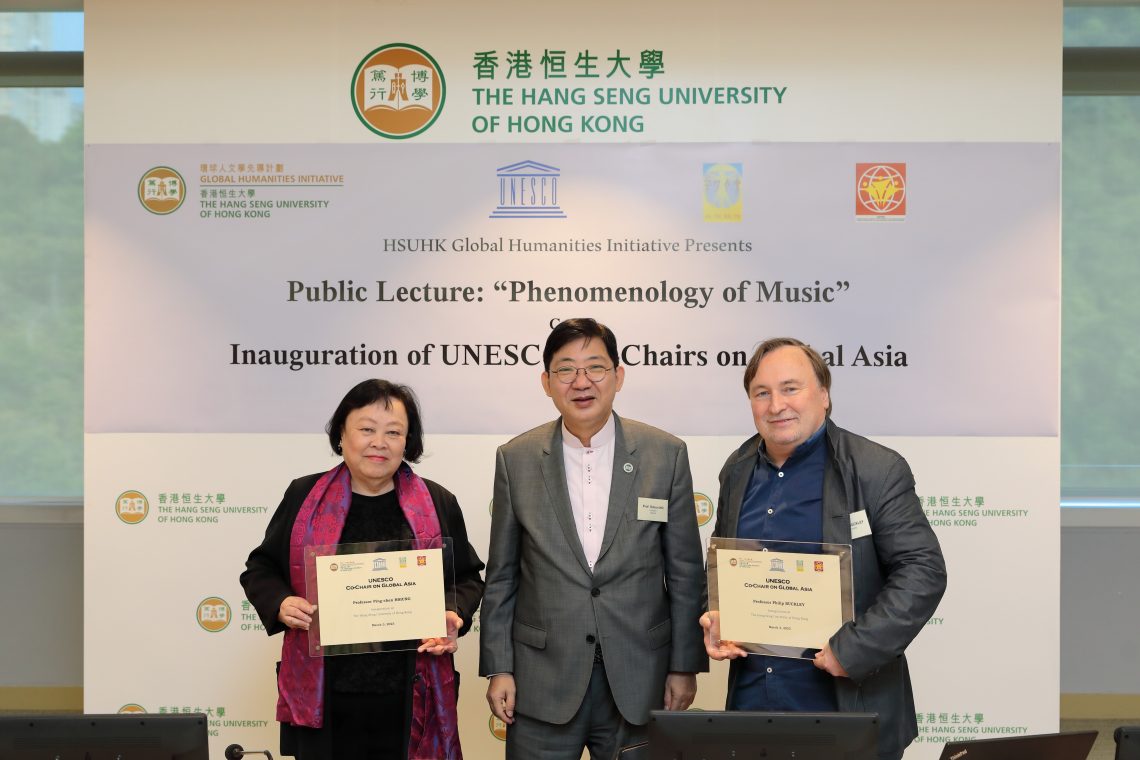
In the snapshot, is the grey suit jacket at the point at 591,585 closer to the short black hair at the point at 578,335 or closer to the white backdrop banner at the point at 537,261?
the short black hair at the point at 578,335

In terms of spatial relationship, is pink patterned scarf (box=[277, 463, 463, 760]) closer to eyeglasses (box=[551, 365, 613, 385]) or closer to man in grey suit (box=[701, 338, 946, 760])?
eyeglasses (box=[551, 365, 613, 385])

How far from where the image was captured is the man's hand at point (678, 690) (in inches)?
115

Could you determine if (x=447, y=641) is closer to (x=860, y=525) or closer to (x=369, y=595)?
(x=369, y=595)

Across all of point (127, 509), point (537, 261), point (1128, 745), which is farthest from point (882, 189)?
point (127, 509)

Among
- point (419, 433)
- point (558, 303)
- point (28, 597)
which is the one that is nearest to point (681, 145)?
point (558, 303)

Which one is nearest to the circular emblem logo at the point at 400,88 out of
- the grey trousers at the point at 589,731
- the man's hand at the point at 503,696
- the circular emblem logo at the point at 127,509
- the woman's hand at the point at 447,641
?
the circular emblem logo at the point at 127,509

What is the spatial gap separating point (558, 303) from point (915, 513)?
6.32 feet

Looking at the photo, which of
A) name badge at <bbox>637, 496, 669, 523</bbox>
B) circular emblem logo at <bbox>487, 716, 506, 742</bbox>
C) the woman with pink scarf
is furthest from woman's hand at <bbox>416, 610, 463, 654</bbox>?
circular emblem logo at <bbox>487, 716, 506, 742</bbox>

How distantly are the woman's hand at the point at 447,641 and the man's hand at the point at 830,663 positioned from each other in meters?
1.00

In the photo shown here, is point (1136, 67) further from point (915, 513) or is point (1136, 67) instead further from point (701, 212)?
point (915, 513)

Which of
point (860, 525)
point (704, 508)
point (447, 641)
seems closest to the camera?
point (860, 525)

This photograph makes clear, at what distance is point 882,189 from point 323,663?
283 centimetres

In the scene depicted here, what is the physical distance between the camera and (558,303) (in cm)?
418

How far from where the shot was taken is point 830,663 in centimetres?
250
